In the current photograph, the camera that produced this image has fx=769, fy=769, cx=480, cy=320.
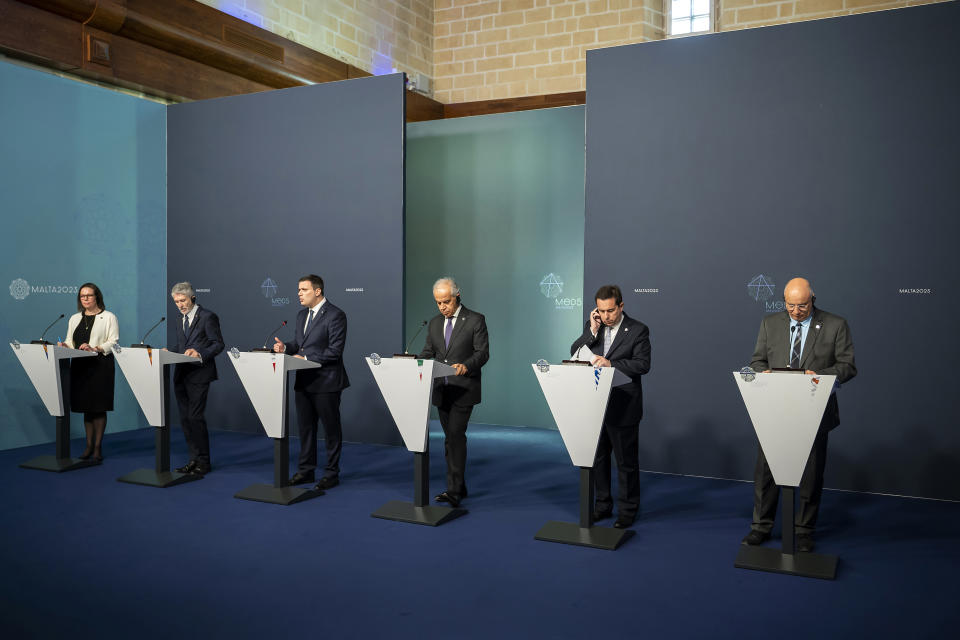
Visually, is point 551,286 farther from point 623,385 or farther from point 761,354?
point 761,354

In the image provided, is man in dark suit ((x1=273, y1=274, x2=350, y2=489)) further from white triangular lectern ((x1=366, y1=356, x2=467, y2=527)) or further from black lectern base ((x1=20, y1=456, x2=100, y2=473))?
black lectern base ((x1=20, y1=456, x2=100, y2=473))

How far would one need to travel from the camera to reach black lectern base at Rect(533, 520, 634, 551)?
4.46 metres

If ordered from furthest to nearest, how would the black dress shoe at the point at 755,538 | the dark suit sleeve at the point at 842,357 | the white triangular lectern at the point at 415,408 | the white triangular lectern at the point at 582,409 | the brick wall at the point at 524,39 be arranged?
the brick wall at the point at 524,39, the white triangular lectern at the point at 415,408, the black dress shoe at the point at 755,538, the white triangular lectern at the point at 582,409, the dark suit sleeve at the point at 842,357

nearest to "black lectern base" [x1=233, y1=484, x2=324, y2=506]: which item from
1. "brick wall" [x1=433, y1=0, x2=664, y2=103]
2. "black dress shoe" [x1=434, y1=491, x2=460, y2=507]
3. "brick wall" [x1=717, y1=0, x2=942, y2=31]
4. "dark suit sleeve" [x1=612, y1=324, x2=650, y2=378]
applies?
"black dress shoe" [x1=434, y1=491, x2=460, y2=507]

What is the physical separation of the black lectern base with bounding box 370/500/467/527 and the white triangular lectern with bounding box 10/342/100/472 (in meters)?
2.95

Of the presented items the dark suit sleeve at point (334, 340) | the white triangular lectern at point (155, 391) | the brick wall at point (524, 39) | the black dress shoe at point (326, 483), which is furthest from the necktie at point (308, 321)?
the brick wall at point (524, 39)

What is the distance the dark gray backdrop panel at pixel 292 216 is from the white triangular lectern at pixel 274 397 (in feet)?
6.75

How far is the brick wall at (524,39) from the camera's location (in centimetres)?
1041

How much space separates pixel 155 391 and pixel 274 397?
112 cm

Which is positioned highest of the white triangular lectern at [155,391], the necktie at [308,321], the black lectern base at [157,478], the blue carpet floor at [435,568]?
the necktie at [308,321]

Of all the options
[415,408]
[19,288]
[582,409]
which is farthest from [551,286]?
[19,288]

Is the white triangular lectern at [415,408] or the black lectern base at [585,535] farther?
the white triangular lectern at [415,408]

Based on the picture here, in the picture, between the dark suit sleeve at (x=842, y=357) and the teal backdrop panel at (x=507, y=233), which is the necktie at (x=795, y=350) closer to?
the dark suit sleeve at (x=842, y=357)

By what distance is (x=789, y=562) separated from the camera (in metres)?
4.12
